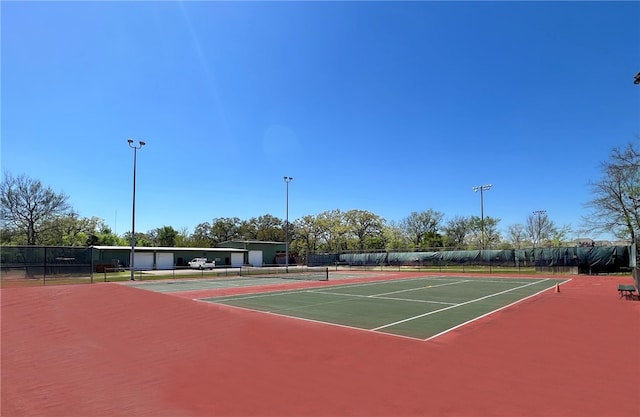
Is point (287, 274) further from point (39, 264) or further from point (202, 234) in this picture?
point (202, 234)

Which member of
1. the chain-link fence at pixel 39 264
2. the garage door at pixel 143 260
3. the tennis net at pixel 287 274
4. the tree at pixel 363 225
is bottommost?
the tennis net at pixel 287 274

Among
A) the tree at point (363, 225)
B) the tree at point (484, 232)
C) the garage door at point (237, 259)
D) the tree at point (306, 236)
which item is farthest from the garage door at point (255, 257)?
the tree at point (484, 232)

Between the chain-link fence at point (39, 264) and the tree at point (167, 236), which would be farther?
the tree at point (167, 236)

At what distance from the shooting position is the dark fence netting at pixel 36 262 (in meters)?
22.3

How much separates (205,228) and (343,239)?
39.0 meters

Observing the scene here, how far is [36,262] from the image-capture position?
74.3 feet

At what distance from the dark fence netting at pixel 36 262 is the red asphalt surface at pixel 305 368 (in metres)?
13.1

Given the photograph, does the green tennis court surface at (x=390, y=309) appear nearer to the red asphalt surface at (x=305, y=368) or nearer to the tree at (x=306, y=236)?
the red asphalt surface at (x=305, y=368)

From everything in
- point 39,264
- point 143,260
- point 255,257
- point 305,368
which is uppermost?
point 39,264

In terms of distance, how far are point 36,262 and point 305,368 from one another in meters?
23.9

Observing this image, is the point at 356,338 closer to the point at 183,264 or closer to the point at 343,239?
the point at 183,264

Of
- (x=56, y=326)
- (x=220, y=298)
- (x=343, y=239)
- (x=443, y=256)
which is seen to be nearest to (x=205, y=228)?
(x=343, y=239)

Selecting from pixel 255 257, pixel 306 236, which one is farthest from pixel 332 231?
pixel 255 257

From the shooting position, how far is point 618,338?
29.3 ft
